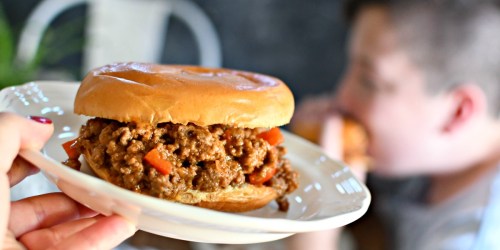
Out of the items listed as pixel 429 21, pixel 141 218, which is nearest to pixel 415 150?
pixel 429 21

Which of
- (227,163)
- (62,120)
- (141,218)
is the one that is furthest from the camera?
(62,120)

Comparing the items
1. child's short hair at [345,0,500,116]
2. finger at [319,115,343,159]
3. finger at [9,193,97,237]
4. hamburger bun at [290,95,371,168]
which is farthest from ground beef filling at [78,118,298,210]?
child's short hair at [345,0,500,116]

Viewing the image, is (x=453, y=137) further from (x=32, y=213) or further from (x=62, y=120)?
(x=32, y=213)

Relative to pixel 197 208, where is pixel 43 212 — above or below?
below


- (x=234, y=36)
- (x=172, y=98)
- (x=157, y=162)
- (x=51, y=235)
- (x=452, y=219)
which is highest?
(x=172, y=98)

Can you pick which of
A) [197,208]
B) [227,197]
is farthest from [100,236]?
[227,197]

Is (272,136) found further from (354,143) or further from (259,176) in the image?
(354,143)
